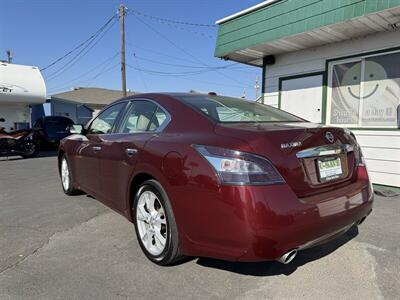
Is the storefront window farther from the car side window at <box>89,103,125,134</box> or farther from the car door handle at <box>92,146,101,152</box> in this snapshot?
the car door handle at <box>92,146,101,152</box>

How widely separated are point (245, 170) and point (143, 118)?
162cm

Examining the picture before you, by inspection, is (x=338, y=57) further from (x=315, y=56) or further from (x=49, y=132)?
(x=49, y=132)

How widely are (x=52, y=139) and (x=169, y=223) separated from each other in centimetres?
1380

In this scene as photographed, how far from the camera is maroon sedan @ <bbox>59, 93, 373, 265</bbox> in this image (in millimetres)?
2480

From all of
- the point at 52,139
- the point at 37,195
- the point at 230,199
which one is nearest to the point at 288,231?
the point at 230,199

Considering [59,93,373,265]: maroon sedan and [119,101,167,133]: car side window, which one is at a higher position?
[119,101,167,133]: car side window

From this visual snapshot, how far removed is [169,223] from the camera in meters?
2.99

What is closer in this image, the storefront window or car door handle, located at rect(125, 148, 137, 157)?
car door handle, located at rect(125, 148, 137, 157)

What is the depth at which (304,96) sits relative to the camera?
7953 millimetres

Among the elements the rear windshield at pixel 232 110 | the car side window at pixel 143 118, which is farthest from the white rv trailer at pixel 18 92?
the rear windshield at pixel 232 110

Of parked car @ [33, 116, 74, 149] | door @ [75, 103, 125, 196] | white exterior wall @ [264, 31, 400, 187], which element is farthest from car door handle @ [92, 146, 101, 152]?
parked car @ [33, 116, 74, 149]

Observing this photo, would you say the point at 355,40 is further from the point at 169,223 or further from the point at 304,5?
the point at 169,223

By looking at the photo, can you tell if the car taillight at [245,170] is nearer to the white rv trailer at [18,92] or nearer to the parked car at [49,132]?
the white rv trailer at [18,92]

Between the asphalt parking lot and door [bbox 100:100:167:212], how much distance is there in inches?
20.0
